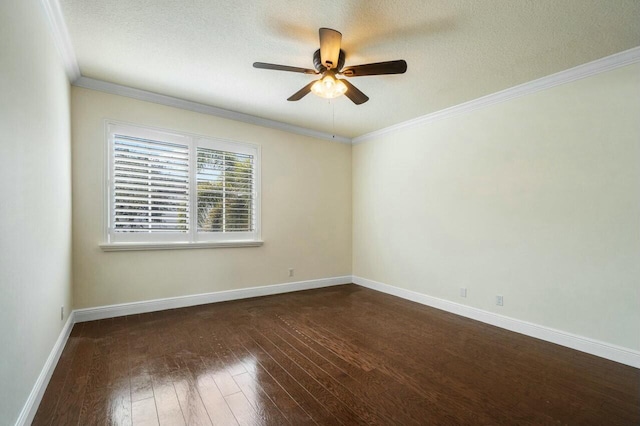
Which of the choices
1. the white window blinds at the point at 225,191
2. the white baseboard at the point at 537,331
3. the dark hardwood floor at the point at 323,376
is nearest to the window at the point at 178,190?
the white window blinds at the point at 225,191

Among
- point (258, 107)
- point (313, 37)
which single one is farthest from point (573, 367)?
point (258, 107)

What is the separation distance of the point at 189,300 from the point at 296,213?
2103 mm

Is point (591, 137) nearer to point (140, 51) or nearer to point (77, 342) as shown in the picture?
point (140, 51)

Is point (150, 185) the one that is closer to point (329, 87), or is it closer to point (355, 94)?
point (329, 87)

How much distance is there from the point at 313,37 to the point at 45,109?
86.5 inches

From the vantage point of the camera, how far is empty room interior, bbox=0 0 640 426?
1914mm

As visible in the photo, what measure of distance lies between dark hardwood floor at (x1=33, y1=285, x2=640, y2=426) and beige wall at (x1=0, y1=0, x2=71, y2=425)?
45 cm

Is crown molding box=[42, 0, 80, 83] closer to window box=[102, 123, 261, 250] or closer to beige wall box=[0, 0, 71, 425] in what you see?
beige wall box=[0, 0, 71, 425]

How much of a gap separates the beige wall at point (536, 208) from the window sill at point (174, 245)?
251 centimetres

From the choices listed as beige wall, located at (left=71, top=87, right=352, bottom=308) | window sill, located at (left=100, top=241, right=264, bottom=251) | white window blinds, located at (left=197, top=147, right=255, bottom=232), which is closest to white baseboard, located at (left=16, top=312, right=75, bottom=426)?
beige wall, located at (left=71, top=87, right=352, bottom=308)

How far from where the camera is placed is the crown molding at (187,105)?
3342mm

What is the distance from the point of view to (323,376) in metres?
2.26

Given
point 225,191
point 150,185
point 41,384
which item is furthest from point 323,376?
point 150,185

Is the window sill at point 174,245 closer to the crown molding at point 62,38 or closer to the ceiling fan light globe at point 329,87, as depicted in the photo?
the crown molding at point 62,38
